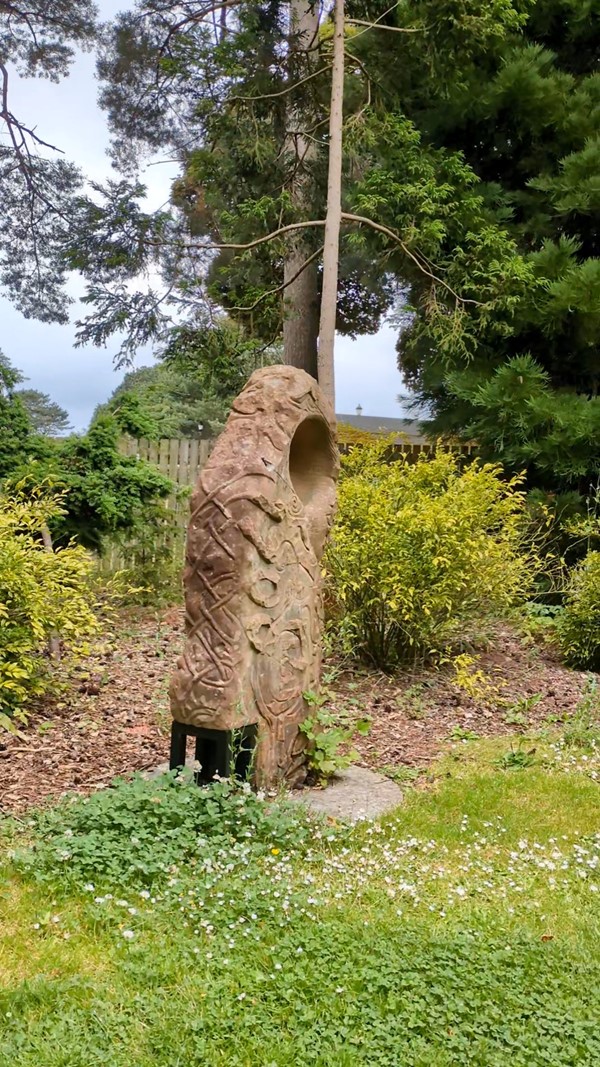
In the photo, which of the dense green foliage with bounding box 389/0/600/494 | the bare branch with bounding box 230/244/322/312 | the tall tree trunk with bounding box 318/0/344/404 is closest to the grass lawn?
the tall tree trunk with bounding box 318/0/344/404

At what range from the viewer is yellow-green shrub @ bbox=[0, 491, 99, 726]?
194 inches

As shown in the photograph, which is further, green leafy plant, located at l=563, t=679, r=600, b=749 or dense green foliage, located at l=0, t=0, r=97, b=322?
dense green foliage, located at l=0, t=0, r=97, b=322

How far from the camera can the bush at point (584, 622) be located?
690cm

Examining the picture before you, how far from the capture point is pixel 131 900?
284 cm

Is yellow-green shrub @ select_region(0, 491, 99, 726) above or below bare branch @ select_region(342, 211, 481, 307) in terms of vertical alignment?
below

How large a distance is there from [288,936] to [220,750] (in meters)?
1.03

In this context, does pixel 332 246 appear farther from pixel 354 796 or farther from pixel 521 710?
pixel 354 796

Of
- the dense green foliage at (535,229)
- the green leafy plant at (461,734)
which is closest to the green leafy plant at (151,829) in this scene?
the green leafy plant at (461,734)

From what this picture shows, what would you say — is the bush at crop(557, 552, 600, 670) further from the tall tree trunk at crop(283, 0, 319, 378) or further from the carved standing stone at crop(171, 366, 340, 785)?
the tall tree trunk at crop(283, 0, 319, 378)

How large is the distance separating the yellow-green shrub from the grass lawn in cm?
159

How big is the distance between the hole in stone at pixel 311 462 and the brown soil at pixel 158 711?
1.48 meters

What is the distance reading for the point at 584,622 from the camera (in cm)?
697

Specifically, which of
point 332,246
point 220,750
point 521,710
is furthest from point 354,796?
point 332,246

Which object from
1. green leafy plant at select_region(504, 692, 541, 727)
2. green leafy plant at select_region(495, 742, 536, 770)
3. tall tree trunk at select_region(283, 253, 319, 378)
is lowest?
green leafy plant at select_region(495, 742, 536, 770)
